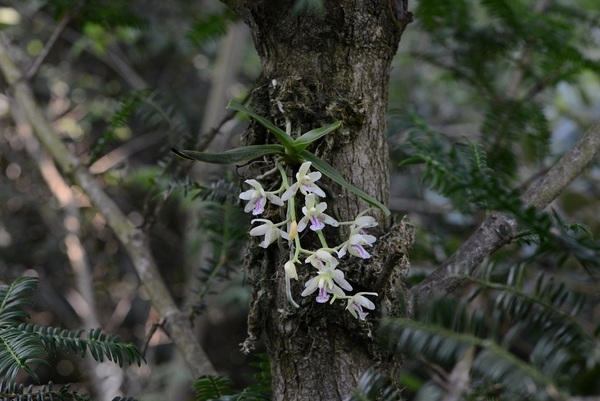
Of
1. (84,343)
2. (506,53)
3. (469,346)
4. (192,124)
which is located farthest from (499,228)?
(192,124)

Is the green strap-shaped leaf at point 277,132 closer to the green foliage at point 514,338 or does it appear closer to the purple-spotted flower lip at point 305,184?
the purple-spotted flower lip at point 305,184

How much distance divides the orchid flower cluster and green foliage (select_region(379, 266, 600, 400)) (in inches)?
4.3

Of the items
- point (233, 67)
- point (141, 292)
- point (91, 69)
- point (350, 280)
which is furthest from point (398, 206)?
point (350, 280)

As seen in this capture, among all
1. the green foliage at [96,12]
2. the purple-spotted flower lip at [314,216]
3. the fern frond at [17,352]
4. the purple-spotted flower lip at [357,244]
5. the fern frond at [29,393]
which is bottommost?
the fern frond at [29,393]

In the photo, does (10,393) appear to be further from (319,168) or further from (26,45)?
(26,45)

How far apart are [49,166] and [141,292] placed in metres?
0.78

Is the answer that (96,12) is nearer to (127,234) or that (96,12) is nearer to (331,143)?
(127,234)

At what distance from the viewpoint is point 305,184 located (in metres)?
0.64

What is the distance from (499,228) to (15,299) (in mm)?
547

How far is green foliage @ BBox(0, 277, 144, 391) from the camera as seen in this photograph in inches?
23.9

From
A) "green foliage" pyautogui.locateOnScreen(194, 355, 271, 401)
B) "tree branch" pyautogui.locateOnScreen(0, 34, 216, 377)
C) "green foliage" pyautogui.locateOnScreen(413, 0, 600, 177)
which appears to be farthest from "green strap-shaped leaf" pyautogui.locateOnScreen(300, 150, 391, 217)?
"green foliage" pyautogui.locateOnScreen(413, 0, 600, 177)

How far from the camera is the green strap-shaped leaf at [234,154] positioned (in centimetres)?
63

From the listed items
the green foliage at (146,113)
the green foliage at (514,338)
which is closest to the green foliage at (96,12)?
the green foliage at (146,113)

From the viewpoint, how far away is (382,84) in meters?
0.72
